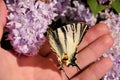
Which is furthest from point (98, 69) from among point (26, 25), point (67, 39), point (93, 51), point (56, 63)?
point (26, 25)

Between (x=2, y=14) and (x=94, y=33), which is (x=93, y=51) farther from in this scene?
(x=2, y=14)

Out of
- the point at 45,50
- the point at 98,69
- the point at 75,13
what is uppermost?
the point at 75,13

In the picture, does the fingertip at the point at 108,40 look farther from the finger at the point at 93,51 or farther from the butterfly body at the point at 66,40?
the butterfly body at the point at 66,40

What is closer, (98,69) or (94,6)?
(94,6)

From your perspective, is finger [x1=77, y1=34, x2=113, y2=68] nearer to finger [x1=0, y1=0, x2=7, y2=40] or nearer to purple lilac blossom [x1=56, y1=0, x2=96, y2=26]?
purple lilac blossom [x1=56, y1=0, x2=96, y2=26]

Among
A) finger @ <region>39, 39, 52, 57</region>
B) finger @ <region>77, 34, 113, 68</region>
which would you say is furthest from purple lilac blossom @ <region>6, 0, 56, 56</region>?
finger @ <region>77, 34, 113, 68</region>

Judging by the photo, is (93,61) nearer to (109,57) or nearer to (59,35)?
(109,57)
